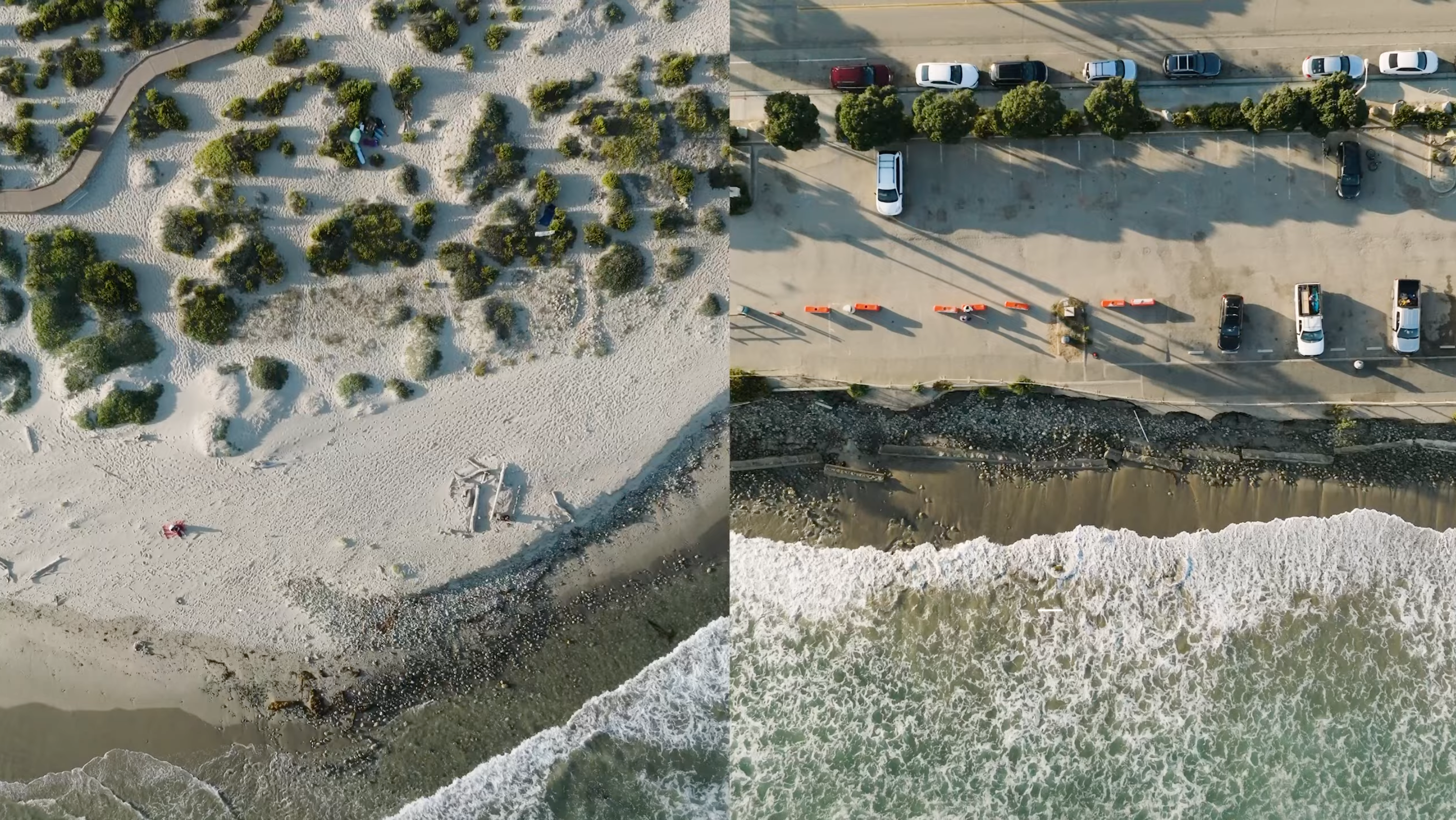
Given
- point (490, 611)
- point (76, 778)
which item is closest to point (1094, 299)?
point (490, 611)

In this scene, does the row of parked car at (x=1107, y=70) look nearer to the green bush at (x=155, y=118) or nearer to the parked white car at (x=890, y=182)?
the parked white car at (x=890, y=182)

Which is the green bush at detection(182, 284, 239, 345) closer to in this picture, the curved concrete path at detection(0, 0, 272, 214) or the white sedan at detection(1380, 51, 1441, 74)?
the curved concrete path at detection(0, 0, 272, 214)

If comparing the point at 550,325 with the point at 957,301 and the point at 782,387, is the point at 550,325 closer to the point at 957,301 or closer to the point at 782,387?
the point at 782,387

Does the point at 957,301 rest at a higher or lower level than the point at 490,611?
higher

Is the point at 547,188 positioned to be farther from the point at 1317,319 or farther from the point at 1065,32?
the point at 1317,319

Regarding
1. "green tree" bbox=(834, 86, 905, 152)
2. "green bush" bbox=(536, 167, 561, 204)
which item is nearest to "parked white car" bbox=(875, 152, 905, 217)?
"green tree" bbox=(834, 86, 905, 152)

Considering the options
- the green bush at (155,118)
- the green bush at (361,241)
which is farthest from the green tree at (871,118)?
the green bush at (155,118)

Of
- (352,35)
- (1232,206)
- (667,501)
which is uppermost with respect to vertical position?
(352,35)
